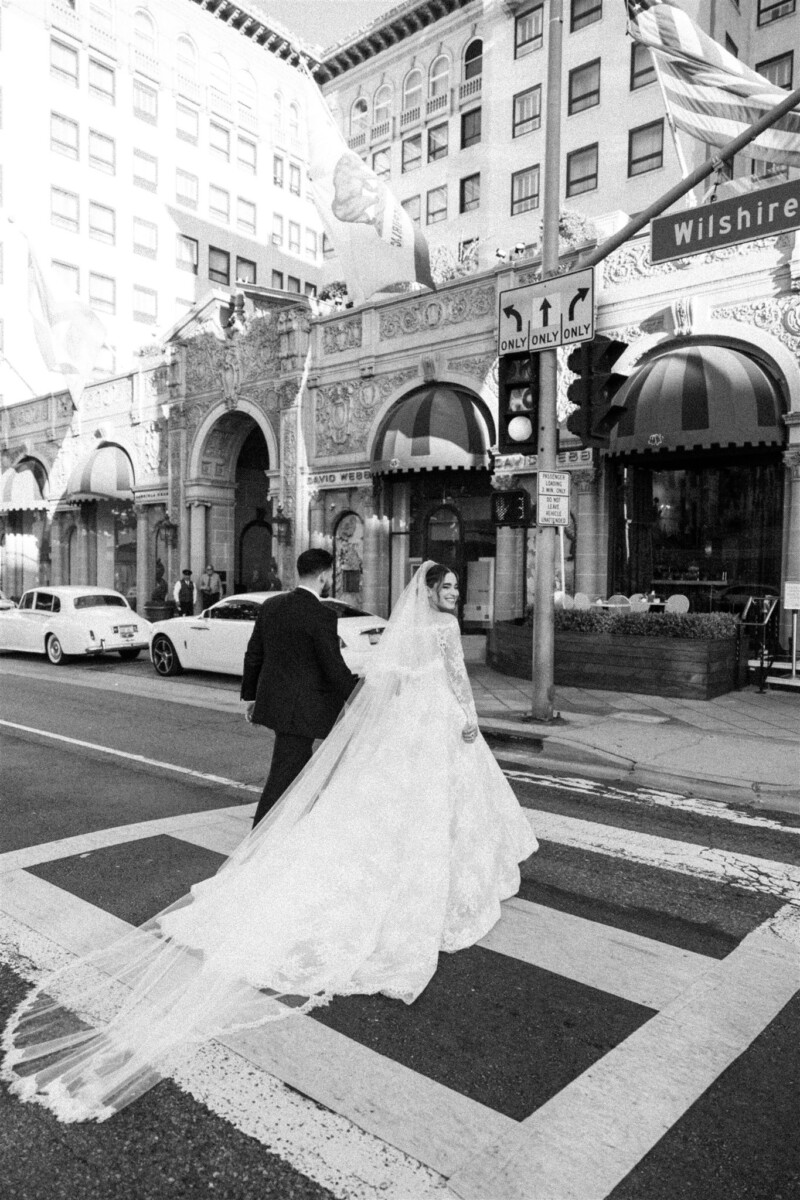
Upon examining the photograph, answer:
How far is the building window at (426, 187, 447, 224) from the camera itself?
33.9 m

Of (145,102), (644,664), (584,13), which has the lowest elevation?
(644,664)

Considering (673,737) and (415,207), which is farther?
(415,207)

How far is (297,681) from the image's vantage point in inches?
197

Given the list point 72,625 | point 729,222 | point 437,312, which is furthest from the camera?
point 437,312

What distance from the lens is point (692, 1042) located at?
3191 mm

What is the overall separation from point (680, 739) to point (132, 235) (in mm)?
40799

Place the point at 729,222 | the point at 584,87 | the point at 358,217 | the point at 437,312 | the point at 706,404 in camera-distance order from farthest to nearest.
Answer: the point at 584,87, the point at 437,312, the point at 358,217, the point at 706,404, the point at 729,222

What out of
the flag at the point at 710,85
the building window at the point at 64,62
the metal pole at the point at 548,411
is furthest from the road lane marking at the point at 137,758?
the building window at the point at 64,62

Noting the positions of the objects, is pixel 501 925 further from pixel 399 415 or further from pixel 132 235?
pixel 132 235

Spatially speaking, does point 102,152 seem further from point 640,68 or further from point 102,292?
point 640,68

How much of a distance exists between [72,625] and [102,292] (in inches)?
1146

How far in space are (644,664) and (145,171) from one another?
40.4m

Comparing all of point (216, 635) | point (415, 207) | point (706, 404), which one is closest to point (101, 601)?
point (216, 635)

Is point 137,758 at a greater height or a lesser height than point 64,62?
Answer: lesser
